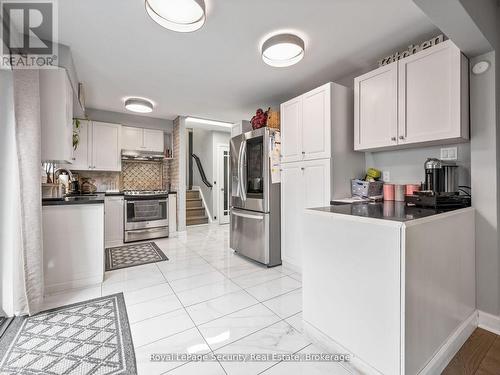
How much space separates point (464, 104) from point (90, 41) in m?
3.28

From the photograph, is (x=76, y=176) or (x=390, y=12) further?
(x=76, y=176)

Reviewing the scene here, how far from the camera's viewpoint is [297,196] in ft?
9.11

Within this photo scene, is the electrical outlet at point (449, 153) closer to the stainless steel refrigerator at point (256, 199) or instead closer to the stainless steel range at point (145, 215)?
the stainless steel refrigerator at point (256, 199)

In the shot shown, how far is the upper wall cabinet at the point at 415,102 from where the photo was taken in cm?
177

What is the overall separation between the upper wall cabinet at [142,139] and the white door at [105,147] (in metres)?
0.15

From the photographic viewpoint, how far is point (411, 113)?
2.00 m

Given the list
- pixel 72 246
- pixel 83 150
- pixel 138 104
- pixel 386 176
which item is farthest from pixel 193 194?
pixel 386 176

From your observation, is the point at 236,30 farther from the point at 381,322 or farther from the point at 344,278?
the point at 381,322

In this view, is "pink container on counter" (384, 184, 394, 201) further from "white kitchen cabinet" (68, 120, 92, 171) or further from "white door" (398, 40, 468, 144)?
"white kitchen cabinet" (68, 120, 92, 171)

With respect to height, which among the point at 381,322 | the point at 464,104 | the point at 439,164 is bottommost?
the point at 381,322

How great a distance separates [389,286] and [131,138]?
4926 millimetres

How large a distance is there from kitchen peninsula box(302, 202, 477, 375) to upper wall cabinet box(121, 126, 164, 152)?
4.23 meters

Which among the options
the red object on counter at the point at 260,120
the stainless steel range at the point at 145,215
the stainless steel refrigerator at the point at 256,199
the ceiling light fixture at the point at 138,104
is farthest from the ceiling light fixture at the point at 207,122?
the red object on counter at the point at 260,120

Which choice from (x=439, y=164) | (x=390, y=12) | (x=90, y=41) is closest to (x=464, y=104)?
(x=439, y=164)
